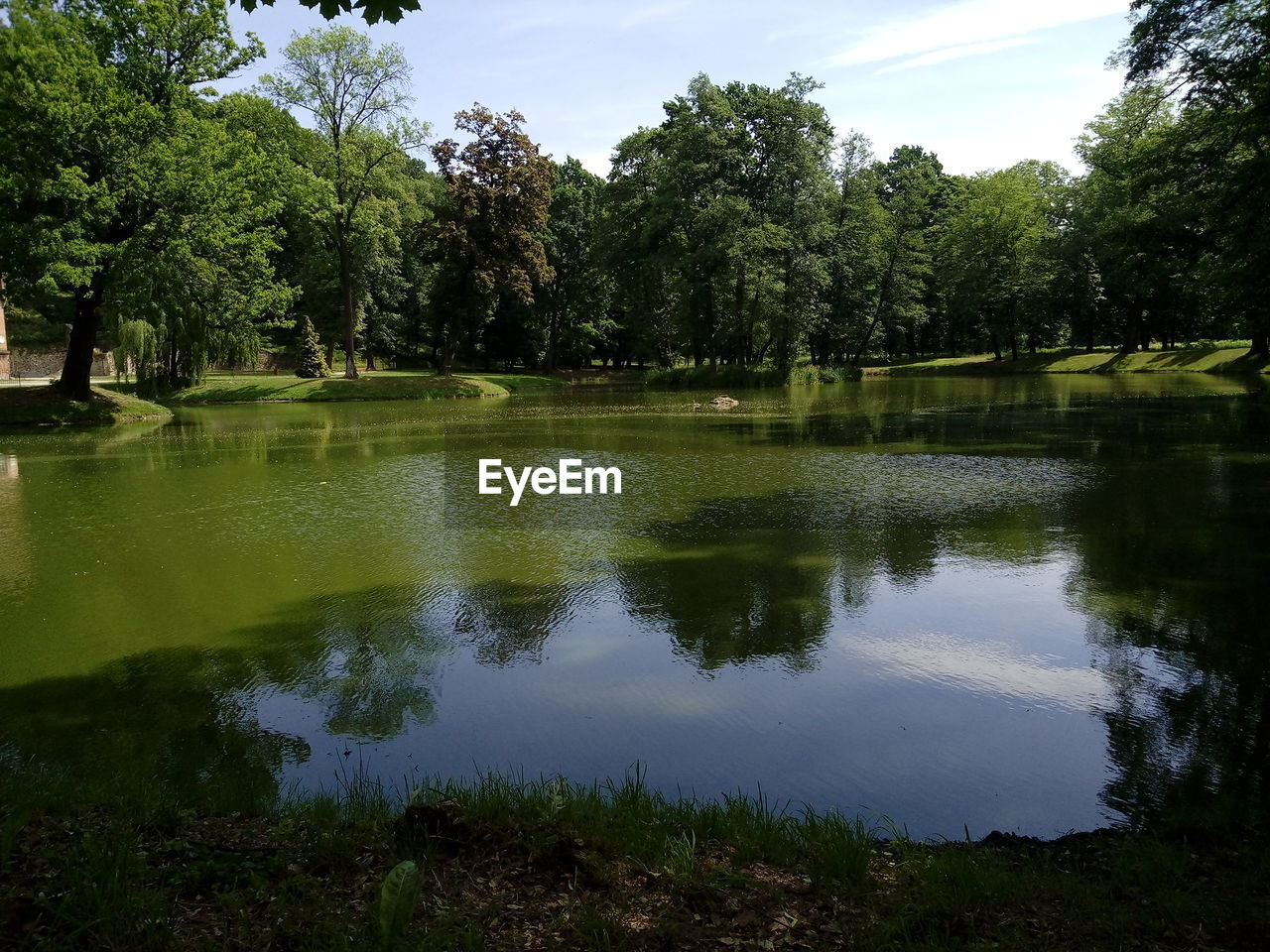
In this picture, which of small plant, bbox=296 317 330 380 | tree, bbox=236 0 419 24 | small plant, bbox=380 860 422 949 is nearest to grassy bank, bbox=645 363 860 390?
small plant, bbox=296 317 330 380

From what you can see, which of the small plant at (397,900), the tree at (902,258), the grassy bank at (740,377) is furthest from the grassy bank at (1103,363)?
the small plant at (397,900)

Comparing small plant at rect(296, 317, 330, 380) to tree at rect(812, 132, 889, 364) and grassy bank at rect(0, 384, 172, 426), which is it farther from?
tree at rect(812, 132, 889, 364)

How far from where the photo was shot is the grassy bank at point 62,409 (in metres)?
25.7

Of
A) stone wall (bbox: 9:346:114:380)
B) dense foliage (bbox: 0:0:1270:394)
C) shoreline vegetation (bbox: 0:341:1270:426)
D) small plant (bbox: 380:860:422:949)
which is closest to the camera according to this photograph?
small plant (bbox: 380:860:422:949)

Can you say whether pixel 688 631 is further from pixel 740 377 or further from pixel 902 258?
pixel 902 258

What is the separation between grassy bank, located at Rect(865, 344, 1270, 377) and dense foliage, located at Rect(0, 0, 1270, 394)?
2.28 metres

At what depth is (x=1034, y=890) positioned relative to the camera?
3.40m

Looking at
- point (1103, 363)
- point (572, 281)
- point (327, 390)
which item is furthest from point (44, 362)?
point (1103, 363)

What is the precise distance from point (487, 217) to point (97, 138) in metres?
21.3

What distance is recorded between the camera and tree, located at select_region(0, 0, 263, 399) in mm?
23516

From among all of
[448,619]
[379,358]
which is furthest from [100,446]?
[379,358]

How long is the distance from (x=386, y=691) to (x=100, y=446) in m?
18.3

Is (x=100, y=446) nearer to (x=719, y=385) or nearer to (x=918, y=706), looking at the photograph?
(x=918, y=706)

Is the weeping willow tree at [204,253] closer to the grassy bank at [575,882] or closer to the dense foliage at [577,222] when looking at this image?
the dense foliage at [577,222]
